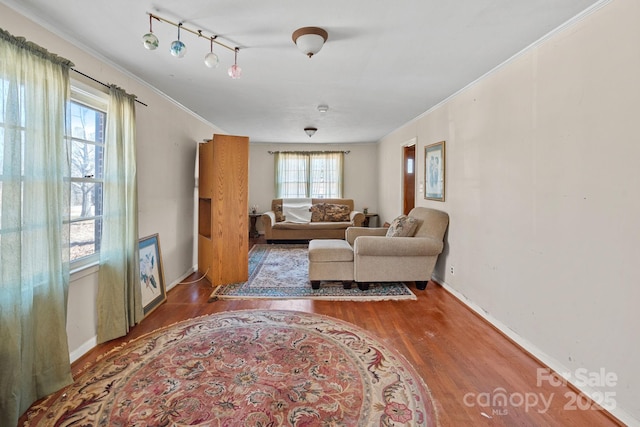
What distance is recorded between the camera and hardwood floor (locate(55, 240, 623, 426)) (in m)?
1.55

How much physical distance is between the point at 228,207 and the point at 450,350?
2787 mm

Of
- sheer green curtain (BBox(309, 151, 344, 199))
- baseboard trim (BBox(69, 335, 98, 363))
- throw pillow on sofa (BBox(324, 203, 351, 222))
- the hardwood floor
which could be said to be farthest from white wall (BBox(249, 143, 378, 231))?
baseboard trim (BBox(69, 335, 98, 363))

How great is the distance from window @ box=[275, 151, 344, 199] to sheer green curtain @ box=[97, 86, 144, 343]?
4578 mm

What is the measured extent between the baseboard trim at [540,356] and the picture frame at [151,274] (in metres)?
3.20

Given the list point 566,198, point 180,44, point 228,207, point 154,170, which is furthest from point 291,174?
point 566,198

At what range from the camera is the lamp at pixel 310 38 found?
1835mm

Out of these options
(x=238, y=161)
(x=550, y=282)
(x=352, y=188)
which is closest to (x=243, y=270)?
(x=238, y=161)

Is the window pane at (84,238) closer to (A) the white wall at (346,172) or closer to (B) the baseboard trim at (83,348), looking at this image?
(B) the baseboard trim at (83,348)

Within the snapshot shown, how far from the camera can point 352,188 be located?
277 inches

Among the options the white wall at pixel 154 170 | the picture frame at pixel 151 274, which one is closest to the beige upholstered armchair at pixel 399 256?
the picture frame at pixel 151 274

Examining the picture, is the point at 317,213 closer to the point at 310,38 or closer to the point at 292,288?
the point at 292,288

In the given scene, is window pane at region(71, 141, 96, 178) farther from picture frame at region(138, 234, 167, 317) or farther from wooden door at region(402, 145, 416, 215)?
wooden door at region(402, 145, 416, 215)

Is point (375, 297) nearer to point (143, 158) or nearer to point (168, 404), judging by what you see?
point (168, 404)

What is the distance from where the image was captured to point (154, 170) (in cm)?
306
